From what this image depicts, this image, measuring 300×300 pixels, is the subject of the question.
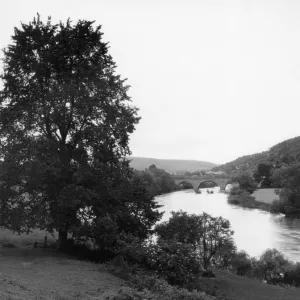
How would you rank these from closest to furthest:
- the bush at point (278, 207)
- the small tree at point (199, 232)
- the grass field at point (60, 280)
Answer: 1. the grass field at point (60, 280)
2. the small tree at point (199, 232)
3. the bush at point (278, 207)

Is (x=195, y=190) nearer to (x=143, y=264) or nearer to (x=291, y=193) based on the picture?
(x=291, y=193)

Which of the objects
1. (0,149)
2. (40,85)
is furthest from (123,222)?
(40,85)

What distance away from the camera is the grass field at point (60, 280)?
13069 mm

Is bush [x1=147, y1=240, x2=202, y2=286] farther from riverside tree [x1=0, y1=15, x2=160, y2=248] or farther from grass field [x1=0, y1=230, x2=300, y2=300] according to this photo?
riverside tree [x1=0, y1=15, x2=160, y2=248]

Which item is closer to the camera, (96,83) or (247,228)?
(96,83)

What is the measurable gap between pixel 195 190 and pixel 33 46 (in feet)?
360

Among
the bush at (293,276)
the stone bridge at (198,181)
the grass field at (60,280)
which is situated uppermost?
the stone bridge at (198,181)

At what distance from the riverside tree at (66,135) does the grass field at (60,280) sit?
1.99 meters

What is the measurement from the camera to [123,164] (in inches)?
963

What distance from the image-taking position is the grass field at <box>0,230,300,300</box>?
13069 millimetres

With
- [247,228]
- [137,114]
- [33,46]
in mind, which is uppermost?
[33,46]

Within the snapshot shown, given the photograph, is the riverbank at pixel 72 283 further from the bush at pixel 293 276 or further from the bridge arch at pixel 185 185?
the bridge arch at pixel 185 185

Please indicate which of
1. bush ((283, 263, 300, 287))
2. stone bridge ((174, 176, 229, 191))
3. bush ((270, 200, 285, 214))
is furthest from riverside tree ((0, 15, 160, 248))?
stone bridge ((174, 176, 229, 191))

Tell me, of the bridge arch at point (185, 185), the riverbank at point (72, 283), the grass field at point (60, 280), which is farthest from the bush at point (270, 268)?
the bridge arch at point (185, 185)
